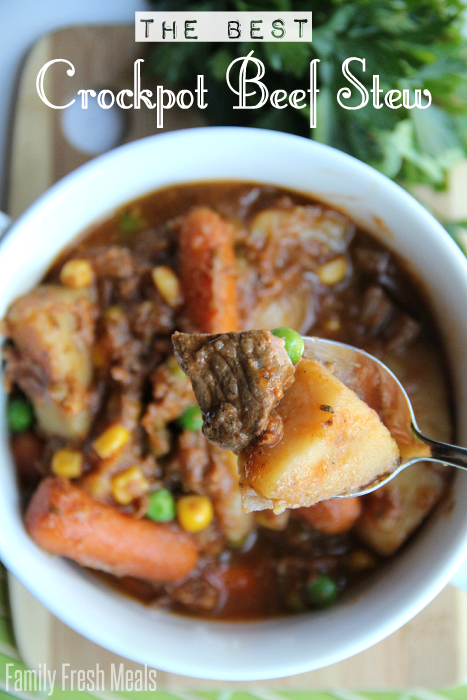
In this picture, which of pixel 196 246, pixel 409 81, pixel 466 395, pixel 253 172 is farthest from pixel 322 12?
pixel 466 395

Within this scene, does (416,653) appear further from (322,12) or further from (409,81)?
(322,12)

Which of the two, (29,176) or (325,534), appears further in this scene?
(29,176)

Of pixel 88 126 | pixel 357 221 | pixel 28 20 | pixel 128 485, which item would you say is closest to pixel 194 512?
pixel 128 485

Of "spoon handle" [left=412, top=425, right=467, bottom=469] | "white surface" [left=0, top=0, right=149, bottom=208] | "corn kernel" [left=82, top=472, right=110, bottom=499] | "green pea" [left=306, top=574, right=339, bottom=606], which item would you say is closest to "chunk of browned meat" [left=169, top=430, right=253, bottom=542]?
"corn kernel" [left=82, top=472, right=110, bottom=499]

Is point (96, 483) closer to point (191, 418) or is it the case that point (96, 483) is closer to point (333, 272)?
point (191, 418)

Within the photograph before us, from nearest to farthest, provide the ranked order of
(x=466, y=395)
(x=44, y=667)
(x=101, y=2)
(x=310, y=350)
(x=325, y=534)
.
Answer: (x=310, y=350) < (x=466, y=395) < (x=325, y=534) < (x=44, y=667) < (x=101, y=2)

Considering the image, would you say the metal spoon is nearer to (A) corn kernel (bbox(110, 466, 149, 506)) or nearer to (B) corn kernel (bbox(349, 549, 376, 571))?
(B) corn kernel (bbox(349, 549, 376, 571))

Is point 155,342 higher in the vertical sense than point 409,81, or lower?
lower

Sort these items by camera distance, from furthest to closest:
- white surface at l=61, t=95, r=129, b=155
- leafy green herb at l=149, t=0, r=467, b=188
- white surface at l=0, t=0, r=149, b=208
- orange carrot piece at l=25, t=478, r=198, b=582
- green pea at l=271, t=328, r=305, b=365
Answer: white surface at l=0, t=0, r=149, b=208 → white surface at l=61, t=95, r=129, b=155 → leafy green herb at l=149, t=0, r=467, b=188 → orange carrot piece at l=25, t=478, r=198, b=582 → green pea at l=271, t=328, r=305, b=365
